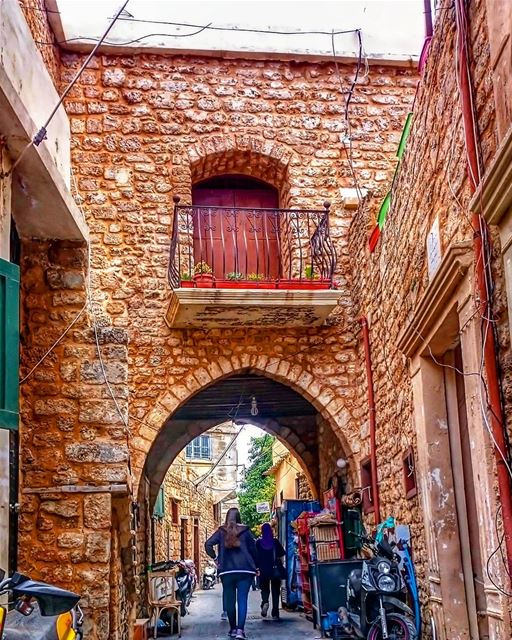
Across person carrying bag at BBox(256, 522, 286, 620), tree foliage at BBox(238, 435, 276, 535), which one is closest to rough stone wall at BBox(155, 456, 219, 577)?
tree foliage at BBox(238, 435, 276, 535)

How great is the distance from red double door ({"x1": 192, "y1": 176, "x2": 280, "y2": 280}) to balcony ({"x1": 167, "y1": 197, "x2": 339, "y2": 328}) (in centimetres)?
1

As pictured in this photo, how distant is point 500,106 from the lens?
407 cm

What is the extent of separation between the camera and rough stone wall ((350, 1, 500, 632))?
4910 millimetres

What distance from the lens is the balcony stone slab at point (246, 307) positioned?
359 inches

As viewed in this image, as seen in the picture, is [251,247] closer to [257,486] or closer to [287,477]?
[287,477]

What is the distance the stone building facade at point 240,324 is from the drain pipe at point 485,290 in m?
0.10

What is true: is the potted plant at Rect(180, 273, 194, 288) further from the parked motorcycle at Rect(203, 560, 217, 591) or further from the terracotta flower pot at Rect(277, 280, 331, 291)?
the parked motorcycle at Rect(203, 560, 217, 591)

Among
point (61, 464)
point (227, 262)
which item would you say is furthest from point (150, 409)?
point (61, 464)

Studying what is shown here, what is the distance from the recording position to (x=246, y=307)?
30.6ft

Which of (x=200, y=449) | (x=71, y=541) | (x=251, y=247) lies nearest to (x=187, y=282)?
(x=251, y=247)

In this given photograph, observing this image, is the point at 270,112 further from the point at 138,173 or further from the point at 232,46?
the point at 138,173

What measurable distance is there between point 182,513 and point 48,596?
19.6 m

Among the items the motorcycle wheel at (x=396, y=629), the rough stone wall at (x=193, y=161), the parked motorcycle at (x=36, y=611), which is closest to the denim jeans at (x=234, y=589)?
the rough stone wall at (x=193, y=161)

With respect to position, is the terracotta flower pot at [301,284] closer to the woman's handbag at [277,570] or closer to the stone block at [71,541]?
the stone block at [71,541]
